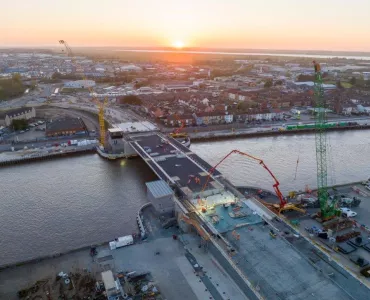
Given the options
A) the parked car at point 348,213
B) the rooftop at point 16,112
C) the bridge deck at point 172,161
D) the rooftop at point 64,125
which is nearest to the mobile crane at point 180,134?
the bridge deck at point 172,161

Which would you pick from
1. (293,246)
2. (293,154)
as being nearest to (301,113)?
(293,154)

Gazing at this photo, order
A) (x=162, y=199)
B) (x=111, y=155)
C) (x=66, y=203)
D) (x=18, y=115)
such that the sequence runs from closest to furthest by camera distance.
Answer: (x=162, y=199) → (x=66, y=203) → (x=111, y=155) → (x=18, y=115)

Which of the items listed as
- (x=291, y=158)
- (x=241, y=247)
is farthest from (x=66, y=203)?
(x=291, y=158)

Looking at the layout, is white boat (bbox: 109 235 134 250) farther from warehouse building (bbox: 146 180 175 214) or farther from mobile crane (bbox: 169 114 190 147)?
mobile crane (bbox: 169 114 190 147)

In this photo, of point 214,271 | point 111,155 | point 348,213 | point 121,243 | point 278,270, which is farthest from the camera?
point 111,155

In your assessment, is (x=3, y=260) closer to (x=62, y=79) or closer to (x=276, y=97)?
(x=276, y=97)

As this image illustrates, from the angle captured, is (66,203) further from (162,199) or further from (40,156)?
(40,156)

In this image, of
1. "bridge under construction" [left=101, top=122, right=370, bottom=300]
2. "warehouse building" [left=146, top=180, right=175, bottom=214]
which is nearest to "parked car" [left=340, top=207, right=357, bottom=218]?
"bridge under construction" [left=101, top=122, right=370, bottom=300]

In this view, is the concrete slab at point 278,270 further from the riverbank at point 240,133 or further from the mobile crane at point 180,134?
the riverbank at point 240,133
